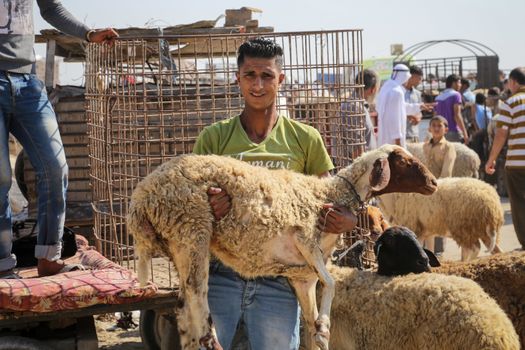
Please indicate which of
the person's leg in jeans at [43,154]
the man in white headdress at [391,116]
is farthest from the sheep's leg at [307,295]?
the man in white headdress at [391,116]

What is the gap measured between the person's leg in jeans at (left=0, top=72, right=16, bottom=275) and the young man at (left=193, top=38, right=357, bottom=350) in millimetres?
1261

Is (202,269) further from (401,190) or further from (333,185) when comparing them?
(401,190)

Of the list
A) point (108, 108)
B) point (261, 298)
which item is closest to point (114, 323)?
point (108, 108)

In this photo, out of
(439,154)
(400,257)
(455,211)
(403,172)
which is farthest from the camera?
(439,154)

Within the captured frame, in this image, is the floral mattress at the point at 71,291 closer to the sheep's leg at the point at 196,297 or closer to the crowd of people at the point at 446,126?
the sheep's leg at the point at 196,297

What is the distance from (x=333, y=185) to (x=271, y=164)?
12.7 inches

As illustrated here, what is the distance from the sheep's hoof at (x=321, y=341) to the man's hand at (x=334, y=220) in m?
0.48

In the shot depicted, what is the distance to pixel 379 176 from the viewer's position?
12.8 ft

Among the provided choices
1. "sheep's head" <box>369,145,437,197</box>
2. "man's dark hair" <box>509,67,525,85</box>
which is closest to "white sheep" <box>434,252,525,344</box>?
"sheep's head" <box>369,145,437,197</box>

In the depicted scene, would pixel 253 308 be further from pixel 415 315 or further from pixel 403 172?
pixel 415 315

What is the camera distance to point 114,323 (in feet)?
22.8

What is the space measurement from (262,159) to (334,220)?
0.45 meters

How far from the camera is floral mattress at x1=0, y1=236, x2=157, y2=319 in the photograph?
4066mm

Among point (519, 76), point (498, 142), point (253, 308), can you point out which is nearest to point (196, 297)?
point (253, 308)
